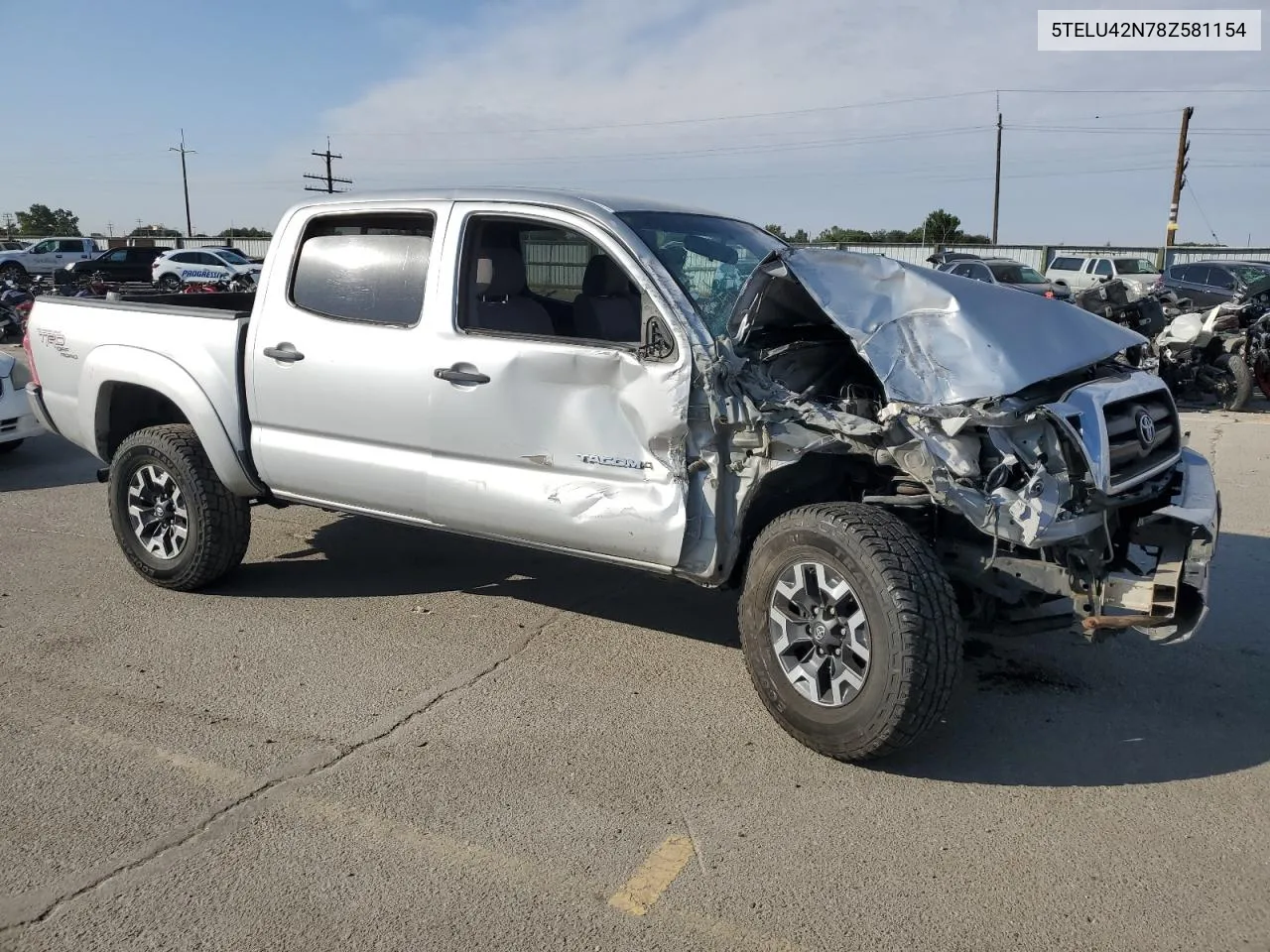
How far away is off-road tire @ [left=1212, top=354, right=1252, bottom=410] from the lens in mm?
11648

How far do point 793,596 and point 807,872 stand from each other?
1.02 metres

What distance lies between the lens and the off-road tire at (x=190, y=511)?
5328 millimetres

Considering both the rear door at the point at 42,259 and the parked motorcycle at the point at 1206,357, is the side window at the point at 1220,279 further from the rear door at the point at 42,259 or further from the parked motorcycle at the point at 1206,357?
the rear door at the point at 42,259

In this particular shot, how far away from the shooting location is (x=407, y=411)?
15.1ft

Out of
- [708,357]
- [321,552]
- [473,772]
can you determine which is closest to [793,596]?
[708,357]

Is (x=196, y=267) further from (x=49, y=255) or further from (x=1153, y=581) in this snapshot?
(x=1153, y=581)

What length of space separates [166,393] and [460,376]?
74.7 inches

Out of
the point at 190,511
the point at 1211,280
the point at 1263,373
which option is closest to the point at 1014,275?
the point at 1211,280

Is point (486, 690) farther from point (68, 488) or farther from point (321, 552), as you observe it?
point (68, 488)

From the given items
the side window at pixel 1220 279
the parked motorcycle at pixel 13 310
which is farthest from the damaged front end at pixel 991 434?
the side window at pixel 1220 279

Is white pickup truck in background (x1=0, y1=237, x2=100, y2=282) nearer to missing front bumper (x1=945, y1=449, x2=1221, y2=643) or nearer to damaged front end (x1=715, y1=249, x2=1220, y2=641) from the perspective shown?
damaged front end (x1=715, y1=249, x2=1220, y2=641)

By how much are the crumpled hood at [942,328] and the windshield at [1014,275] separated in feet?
64.3

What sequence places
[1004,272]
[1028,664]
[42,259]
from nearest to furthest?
[1028,664], [1004,272], [42,259]

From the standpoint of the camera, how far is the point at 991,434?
3.55 m
